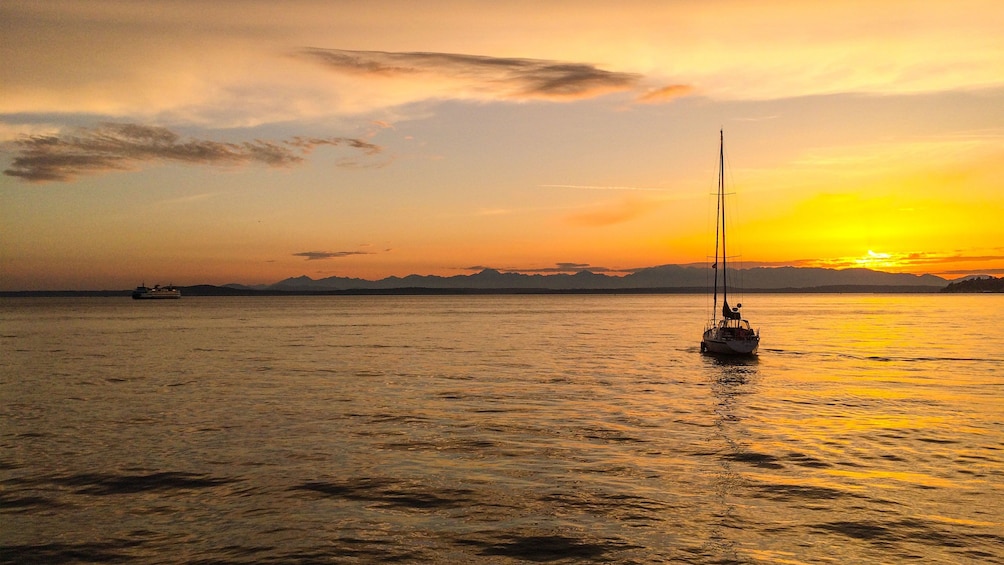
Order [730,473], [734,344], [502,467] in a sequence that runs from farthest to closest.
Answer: [734,344]
[502,467]
[730,473]

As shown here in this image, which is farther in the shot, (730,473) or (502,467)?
(502,467)

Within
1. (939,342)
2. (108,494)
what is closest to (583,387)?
(108,494)

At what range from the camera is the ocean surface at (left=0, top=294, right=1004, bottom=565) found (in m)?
17.0

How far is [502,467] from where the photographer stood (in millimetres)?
23938

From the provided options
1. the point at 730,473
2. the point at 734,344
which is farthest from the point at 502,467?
the point at 734,344

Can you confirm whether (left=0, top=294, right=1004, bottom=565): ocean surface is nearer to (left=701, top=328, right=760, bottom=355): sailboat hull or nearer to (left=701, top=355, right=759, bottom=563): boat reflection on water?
(left=701, top=355, right=759, bottom=563): boat reflection on water

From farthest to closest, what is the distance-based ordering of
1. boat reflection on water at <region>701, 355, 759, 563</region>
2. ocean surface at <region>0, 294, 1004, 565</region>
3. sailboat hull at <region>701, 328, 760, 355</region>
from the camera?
sailboat hull at <region>701, 328, 760, 355</region>, ocean surface at <region>0, 294, 1004, 565</region>, boat reflection on water at <region>701, 355, 759, 563</region>

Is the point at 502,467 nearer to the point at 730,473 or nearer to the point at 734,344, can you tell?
the point at 730,473

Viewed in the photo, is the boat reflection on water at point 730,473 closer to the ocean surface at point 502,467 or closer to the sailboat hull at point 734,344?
the ocean surface at point 502,467

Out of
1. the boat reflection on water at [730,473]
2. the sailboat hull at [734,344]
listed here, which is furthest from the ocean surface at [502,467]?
the sailboat hull at [734,344]

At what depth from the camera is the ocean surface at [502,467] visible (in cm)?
1698

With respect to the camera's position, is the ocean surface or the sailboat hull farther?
the sailboat hull

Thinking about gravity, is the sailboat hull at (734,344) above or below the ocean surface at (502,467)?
above

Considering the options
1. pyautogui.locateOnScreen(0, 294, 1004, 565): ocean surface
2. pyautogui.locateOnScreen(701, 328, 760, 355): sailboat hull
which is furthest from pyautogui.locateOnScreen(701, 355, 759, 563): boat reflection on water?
pyautogui.locateOnScreen(701, 328, 760, 355): sailboat hull
